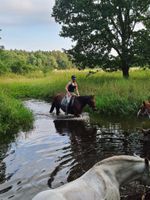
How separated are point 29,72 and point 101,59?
2699 centimetres

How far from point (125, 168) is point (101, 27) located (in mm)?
22838

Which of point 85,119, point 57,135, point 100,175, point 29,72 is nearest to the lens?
point 100,175

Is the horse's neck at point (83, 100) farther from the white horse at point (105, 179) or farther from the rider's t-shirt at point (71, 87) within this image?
the white horse at point (105, 179)

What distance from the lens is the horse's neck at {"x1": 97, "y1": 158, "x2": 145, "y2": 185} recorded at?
243 inches

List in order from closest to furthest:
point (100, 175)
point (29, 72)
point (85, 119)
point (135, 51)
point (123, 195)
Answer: point (100, 175), point (123, 195), point (85, 119), point (135, 51), point (29, 72)

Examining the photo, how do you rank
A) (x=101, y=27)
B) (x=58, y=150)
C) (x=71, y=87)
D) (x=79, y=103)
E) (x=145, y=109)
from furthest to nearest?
(x=101, y=27), (x=71, y=87), (x=79, y=103), (x=145, y=109), (x=58, y=150)

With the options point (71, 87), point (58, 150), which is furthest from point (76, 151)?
point (71, 87)

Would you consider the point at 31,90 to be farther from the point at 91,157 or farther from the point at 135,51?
the point at 91,157

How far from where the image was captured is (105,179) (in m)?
5.95

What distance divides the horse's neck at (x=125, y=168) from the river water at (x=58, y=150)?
7.37 ft

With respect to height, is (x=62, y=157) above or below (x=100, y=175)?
below

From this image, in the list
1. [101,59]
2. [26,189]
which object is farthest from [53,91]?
[26,189]

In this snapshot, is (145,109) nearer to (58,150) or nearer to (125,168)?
(58,150)

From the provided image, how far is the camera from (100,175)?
5.95m
